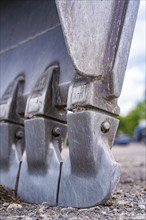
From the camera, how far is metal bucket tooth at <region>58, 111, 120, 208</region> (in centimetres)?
107

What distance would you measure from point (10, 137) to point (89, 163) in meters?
0.54

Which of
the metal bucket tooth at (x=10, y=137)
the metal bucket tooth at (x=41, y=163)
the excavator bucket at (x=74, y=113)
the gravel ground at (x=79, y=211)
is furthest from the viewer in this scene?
the metal bucket tooth at (x=10, y=137)

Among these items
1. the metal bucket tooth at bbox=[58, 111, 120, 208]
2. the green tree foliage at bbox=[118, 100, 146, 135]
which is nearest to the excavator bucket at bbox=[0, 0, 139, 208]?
the metal bucket tooth at bbox=[58, 111, 120, 208]

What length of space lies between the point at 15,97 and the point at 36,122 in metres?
0.33

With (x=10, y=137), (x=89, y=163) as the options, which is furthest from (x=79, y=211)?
(x=10, y=137)

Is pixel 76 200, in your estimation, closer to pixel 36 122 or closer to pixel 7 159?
pixel 36 122

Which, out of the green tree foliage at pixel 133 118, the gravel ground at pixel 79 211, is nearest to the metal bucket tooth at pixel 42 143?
the gravel ground at pixel 79 211

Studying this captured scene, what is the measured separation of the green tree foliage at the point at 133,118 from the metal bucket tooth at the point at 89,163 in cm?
3298

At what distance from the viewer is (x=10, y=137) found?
61.5 inches

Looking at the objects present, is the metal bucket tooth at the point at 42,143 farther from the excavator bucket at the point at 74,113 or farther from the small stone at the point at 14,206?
the small stone at the point at 14,206

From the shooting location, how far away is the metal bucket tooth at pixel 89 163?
107 centimetres

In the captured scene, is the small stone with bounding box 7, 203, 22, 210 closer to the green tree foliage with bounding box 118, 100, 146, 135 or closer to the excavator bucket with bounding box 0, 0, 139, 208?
the excavator bucket with bounding box 0, 0, 139, 208

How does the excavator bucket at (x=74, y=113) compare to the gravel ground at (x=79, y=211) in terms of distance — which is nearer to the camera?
the gravel ground at (x=79, y=211)

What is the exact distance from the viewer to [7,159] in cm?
155
